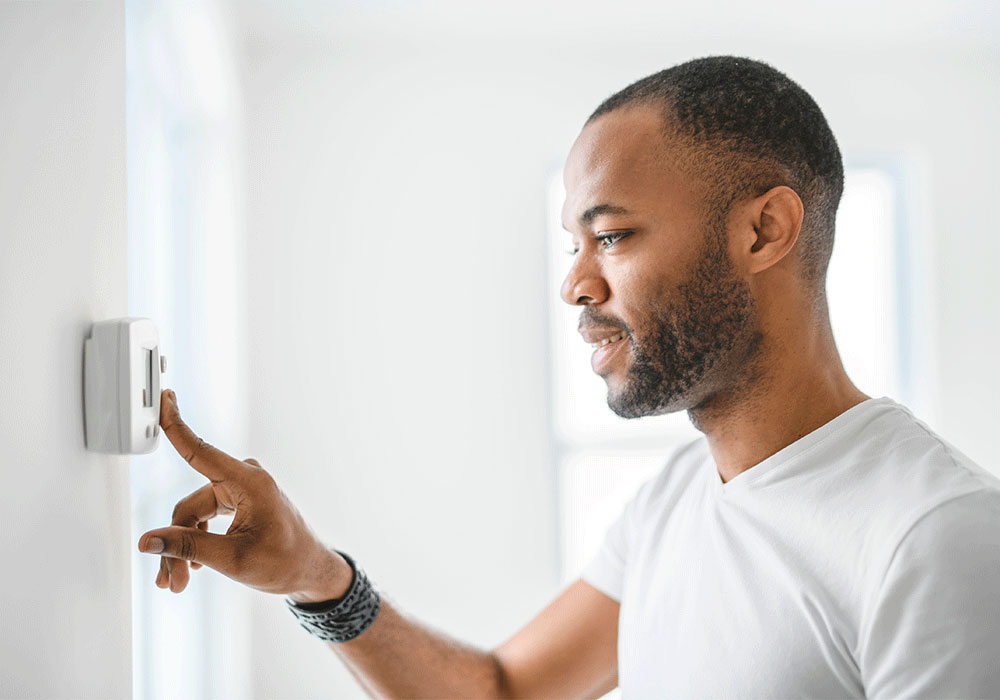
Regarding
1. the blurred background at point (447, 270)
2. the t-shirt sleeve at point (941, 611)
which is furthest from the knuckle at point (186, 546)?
the blurred background at point (447, 270)

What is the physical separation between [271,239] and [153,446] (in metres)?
2.22

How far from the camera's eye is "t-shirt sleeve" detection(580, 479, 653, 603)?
1278 millimetres

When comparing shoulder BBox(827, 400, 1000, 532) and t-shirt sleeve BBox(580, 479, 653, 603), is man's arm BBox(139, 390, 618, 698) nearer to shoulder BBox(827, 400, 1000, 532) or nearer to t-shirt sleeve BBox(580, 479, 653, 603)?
t-shirt sleeve BBox(580, 479, 653, 603)

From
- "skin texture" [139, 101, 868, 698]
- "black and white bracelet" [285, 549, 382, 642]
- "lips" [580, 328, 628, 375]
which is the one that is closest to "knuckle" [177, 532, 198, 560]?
"skin texture" [139, 101, 868, 698]

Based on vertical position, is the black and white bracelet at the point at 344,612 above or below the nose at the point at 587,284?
below

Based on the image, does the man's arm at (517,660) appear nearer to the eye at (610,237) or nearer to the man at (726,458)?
the man at (726,458)

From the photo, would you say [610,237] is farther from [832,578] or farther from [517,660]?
[517,660]

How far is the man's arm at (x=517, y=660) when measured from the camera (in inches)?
46.8

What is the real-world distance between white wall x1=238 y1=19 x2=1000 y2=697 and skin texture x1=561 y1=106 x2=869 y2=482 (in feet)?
6.37

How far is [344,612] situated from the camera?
1.11 m

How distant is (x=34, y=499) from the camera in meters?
0.59

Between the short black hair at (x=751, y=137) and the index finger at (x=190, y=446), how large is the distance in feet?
2.18

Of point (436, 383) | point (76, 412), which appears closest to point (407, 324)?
point (436, 383)

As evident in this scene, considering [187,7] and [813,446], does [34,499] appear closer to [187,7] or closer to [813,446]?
[813,446]
